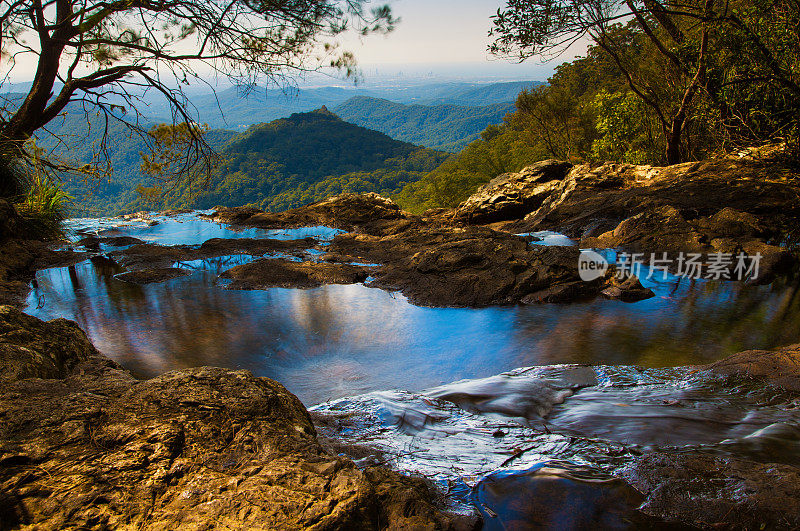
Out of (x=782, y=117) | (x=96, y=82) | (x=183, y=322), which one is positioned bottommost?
(x=183, y=322)

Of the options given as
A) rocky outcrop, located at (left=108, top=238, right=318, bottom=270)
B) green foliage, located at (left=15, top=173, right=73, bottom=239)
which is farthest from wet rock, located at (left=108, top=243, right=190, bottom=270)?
green foliage, located at (left=15, top=173, right=73, bottom=239)

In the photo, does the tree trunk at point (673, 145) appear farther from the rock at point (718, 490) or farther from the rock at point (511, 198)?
the rock at point (718, 490)

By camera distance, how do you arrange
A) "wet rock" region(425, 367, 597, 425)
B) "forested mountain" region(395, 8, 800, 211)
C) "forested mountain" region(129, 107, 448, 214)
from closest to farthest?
"wet rock" region(425, 367, 597, 425) < "forested mountain" region(395, 8, 800, 211) < "forested mountain" region(129, 107, 448, 214)

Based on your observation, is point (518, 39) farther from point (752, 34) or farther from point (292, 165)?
point (292, 165)

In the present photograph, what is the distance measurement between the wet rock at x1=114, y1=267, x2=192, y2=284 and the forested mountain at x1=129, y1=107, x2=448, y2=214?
5282 centimetres

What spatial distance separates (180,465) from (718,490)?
259 centimetres

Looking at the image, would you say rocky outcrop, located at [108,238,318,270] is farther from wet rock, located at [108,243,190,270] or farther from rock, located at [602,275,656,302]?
rock, located at [602,275,656,302]

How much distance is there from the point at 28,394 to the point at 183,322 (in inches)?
146

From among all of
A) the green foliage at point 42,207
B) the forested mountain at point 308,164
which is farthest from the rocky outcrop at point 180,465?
the forested mountain at point 308,164

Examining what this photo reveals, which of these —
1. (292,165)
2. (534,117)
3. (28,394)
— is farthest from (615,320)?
(292,165)

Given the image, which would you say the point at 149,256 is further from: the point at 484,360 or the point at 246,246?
the point at 484,360

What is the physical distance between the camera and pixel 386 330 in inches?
234

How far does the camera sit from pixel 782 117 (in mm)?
6738

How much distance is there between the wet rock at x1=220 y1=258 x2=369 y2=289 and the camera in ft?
24.6
